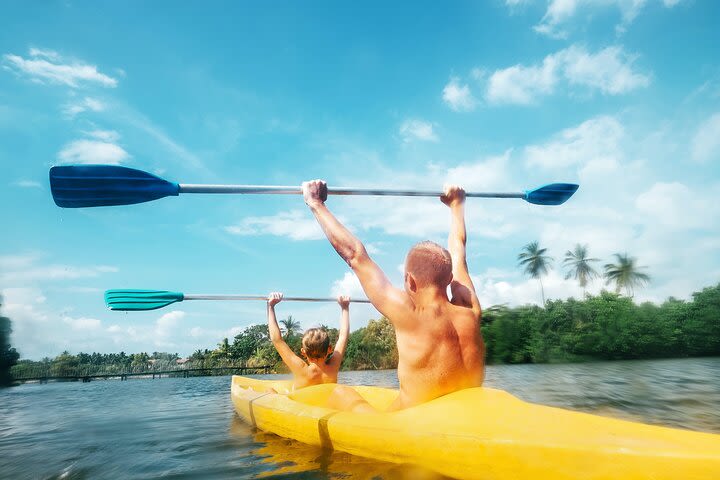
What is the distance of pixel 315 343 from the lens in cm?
482

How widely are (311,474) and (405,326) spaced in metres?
1.10

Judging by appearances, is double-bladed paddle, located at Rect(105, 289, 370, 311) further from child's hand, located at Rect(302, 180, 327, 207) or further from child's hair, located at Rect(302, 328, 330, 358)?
child's hand, located at Rect(302, 180, 327, 207)

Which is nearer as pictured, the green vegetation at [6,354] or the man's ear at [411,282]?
the man's ear at [411,282]

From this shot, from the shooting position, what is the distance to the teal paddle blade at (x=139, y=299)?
22.6 feet

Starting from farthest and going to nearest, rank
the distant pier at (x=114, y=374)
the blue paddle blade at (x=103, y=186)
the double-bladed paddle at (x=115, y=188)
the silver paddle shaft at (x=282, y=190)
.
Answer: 1. the distant pier at (x=114, y=374)
2. the blue paddle blade at (x=103, y=186)
3. the double-bladed paddle at (x=115, y=188)
4. the silver paddle shaft at (x=282, y=190)

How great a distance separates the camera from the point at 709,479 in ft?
4.89

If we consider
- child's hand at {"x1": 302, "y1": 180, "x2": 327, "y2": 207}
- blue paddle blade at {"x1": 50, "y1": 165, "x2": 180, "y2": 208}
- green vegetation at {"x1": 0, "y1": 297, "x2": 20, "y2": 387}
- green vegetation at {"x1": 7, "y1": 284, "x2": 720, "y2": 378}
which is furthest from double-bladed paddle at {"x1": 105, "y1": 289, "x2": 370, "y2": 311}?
green vegetation at {"x1": 0, "y1": 297, "x2": 20, "y2": 387}

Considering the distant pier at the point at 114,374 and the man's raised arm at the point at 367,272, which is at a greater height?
the man's raised arm at the point at 367,272

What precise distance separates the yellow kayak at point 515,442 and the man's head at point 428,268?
0.64 m

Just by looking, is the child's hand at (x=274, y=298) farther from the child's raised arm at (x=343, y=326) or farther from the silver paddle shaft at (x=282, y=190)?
the silver paddle shaft at (x=282, y=190)

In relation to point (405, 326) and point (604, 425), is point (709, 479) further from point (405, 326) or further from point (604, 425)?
point (405, 326)

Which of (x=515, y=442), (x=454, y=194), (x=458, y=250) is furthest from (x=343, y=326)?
(x=515, y=442)

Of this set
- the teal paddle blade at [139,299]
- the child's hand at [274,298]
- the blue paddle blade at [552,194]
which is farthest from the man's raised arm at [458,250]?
the teal paddle blade at [139,299]

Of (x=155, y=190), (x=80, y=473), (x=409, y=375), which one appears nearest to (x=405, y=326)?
(x=409, y=375)
